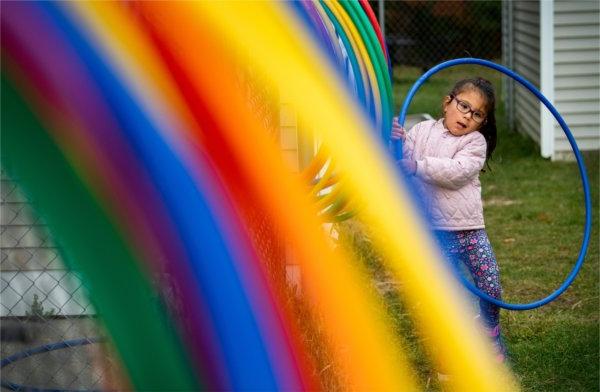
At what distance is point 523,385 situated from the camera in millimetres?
5551

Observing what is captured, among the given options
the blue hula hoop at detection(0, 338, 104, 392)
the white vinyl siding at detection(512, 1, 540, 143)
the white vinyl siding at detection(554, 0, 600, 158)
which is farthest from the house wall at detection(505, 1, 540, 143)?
the blue hula hoop at detection(0, 338, 104, 392)

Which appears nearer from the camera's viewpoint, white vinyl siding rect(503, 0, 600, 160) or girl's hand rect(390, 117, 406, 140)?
girl's hand rect(390, 117, 406, 140)

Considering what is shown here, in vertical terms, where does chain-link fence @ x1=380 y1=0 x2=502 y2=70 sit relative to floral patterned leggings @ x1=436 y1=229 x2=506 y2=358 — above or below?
above

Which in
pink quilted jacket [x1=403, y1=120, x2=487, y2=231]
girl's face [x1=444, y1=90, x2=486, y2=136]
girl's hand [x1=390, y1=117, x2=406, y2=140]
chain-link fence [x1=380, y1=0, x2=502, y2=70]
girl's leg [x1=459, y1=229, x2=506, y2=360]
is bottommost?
girl's leg [x1=459, y1=229, x2=506, y2=360]

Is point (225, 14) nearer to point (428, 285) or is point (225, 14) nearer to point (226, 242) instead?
point (226, 242)

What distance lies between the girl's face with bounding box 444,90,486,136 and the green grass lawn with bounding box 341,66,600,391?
4.06ft

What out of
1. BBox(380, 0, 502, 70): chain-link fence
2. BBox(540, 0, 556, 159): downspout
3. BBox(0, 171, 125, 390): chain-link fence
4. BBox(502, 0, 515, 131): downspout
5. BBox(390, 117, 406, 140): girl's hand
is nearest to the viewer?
BBox(390, 117, 406, 140): girl's hand

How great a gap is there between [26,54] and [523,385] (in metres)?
3.68

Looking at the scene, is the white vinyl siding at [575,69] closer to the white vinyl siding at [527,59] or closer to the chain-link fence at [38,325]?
the white vinyl siding at [527,59]

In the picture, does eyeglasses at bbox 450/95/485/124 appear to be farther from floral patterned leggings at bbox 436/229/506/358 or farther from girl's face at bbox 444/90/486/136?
floral patterned leggings at bbox 436/229/506/358

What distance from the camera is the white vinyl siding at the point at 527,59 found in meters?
14.1

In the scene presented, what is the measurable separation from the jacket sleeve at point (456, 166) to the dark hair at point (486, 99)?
97mm

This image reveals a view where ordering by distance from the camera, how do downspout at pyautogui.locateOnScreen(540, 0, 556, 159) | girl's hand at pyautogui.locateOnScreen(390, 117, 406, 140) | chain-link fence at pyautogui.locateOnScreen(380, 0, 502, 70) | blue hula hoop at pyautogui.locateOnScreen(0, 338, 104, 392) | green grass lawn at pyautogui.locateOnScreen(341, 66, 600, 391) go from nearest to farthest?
girl's hand at pyautogui.locateOnScreen(390, 117, 406, 140), blue hula hoop at pyautogui.locateOnScreen(0, 338, 104, 392), green grass lawn at pyautogui.locateOnScreen(341, 66, 600, 391), downspout at pyautogui.locateOnScreen(540, 0, 556, 159), chain-link fence at pyautogui.locateOnScreen(380, 0, 502, 70)

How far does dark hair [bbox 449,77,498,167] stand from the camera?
18.2ft
